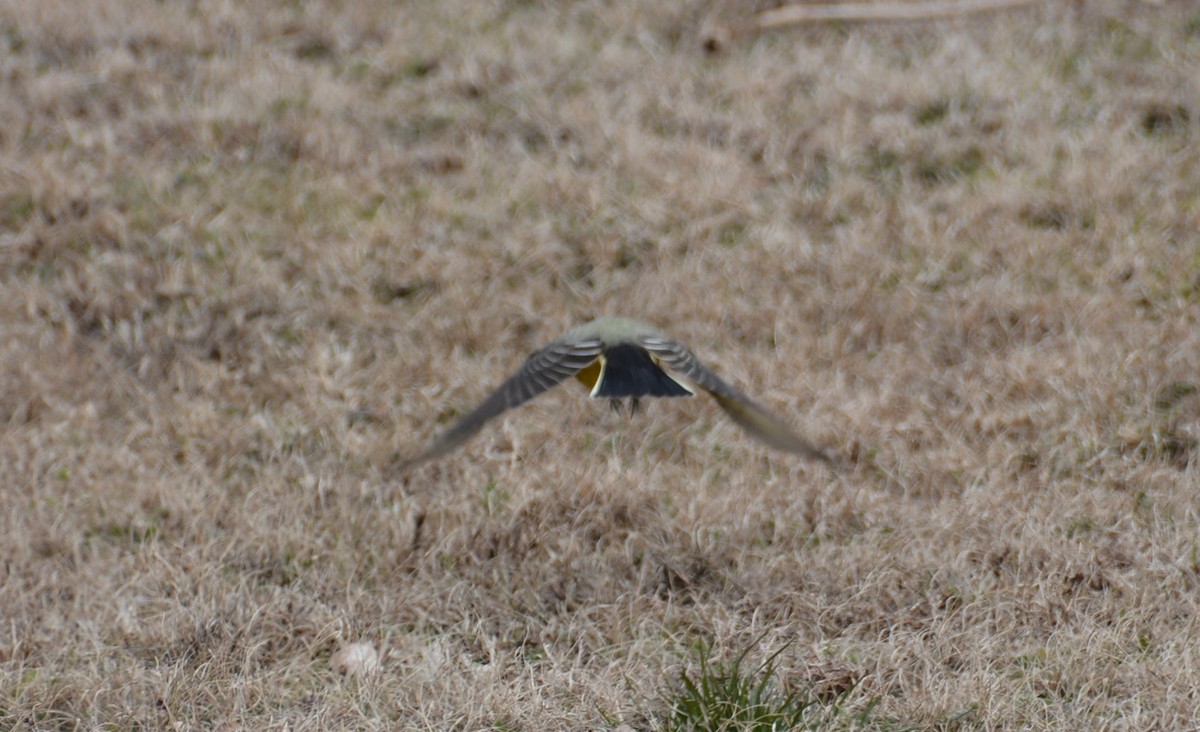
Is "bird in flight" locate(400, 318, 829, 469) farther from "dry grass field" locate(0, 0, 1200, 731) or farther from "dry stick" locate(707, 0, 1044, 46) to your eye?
"dry stick" locate(707, 0, 1044, 46)

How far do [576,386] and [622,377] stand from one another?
4.92 ft

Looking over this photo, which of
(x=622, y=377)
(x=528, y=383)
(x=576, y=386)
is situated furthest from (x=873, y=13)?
(x=528, y=383)

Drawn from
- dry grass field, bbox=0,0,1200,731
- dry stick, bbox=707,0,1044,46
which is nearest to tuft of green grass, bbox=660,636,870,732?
dry grass field, bbox=0,0,1200,731

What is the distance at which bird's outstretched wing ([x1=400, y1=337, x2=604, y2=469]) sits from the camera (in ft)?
12.5

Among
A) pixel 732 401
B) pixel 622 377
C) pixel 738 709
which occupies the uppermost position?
pixel 622 377

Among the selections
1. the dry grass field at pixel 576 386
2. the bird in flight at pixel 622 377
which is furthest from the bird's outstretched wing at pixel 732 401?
the dry grass field at pixel 576 386

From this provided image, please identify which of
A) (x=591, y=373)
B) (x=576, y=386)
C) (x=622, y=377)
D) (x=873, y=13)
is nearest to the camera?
(x=622, y=377)

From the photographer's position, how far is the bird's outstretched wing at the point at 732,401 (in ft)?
13.5

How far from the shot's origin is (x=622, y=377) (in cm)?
425

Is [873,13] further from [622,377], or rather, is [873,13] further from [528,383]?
[528,383]

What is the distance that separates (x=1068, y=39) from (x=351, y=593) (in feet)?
17.9

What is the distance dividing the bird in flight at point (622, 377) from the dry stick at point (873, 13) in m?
4.09

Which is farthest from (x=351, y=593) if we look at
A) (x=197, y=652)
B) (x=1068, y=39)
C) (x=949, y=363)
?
(x=1068, y=39)

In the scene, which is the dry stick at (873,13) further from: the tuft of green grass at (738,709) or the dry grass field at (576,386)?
the tuft of green grass at (738,709)
